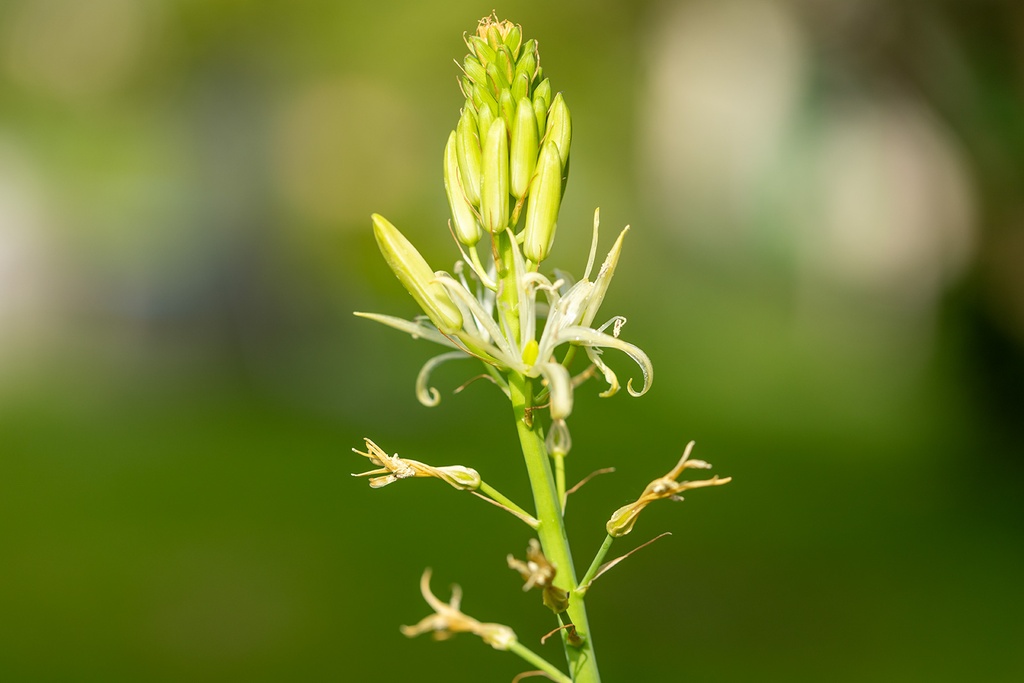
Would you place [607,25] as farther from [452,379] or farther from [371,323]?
[452,379]

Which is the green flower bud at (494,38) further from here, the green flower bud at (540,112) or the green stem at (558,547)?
the green stem at (558,547)

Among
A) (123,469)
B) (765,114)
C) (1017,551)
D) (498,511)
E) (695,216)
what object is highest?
(765,114)

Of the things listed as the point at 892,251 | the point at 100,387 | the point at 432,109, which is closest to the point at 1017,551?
the point at 892,251

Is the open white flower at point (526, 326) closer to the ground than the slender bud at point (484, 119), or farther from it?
closer to the ground

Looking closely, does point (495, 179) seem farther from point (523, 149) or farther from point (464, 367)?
point (464, 367)

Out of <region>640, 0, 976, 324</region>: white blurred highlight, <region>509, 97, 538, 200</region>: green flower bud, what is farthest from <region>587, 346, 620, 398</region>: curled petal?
<region>640, 0, 976, 324</region>: white blurred highlight

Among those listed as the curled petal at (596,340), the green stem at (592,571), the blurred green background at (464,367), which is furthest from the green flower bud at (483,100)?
the blurred green background at (464,367)
